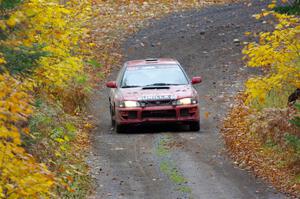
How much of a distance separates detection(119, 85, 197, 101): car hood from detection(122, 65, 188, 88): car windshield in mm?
331

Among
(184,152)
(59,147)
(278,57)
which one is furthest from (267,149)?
(59,147)

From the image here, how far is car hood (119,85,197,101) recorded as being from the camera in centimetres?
1923

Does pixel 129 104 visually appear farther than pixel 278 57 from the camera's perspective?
Yes

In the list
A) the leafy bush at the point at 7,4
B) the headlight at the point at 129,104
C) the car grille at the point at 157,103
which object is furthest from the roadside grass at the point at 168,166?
the leafy bush at the point at 7,4

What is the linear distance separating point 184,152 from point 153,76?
12.5ft

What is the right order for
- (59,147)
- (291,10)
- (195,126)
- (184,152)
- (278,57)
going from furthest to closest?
(195,126) → (184,152) → (291,10) → (278,57) → (59,147)

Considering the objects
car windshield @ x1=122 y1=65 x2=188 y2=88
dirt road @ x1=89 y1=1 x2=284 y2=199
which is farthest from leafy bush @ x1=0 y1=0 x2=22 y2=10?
car windshield @ x1=122 y1=65 x2=188 y2=88

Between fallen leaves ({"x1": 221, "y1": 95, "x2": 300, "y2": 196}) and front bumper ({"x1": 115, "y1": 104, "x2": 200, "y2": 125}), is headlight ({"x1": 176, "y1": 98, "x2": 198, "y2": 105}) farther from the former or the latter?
fallen leaves ({"x1": 221, "y1": 95, "x2": 300, "y2": 196})

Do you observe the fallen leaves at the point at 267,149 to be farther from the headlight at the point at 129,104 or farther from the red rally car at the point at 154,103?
the headlight at the point at 129,104

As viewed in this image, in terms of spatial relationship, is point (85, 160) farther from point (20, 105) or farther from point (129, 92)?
point (20, 105)

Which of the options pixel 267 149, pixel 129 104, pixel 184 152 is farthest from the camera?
pixel 129 104

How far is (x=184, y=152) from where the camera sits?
55.6 feet

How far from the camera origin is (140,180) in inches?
574

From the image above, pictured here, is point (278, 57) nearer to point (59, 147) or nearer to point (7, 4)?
point (59, 147)
